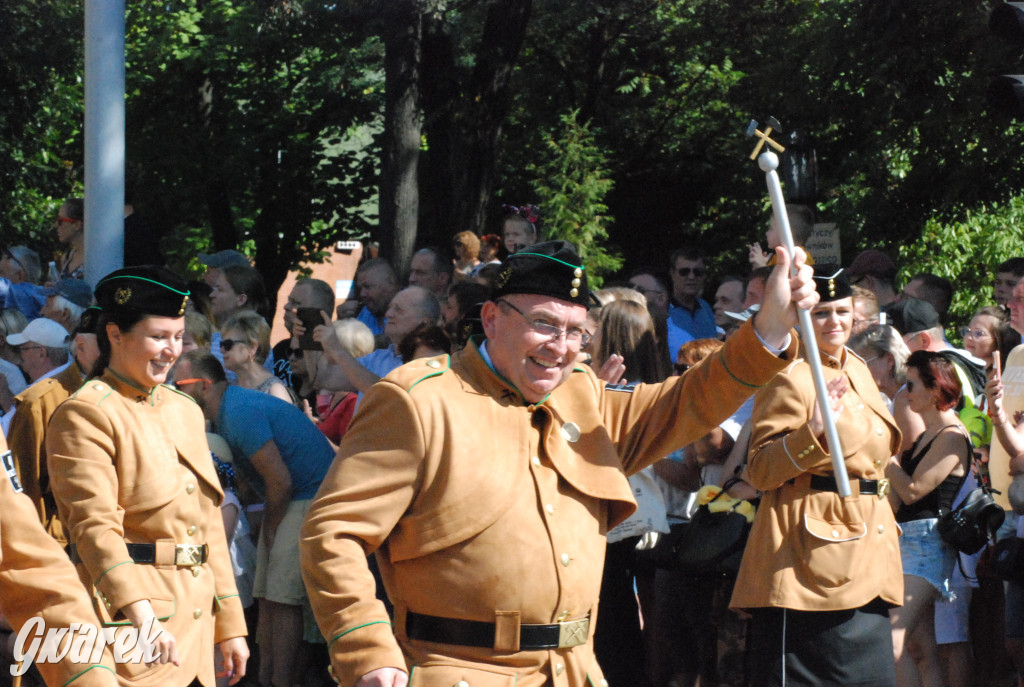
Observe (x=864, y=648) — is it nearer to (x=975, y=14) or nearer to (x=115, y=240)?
(x=115, y=240)

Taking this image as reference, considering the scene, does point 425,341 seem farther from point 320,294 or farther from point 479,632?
point 479,632

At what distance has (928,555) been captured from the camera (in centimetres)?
592

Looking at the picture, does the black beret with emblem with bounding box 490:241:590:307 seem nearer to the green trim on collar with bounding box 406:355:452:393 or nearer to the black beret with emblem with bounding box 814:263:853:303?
the green trim on collar with bounding box 406:355:452:393

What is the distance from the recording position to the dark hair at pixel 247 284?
8.76 m

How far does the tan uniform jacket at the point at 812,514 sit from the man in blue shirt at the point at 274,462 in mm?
2406

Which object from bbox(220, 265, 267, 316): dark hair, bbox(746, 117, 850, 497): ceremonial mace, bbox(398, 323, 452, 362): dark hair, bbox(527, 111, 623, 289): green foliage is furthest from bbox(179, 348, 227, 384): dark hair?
bbox(527, 111, 623, 289): green foliage

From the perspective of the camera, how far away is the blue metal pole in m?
7.97

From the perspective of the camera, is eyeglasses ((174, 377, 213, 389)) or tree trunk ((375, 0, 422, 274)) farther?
tree trunk ((375, 0, 422, 274))

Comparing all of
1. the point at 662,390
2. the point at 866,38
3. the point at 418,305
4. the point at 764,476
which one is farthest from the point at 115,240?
the point at 866,38

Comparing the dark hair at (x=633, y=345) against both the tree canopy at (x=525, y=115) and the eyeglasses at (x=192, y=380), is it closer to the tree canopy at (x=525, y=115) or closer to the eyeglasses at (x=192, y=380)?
the eyeglasses at (x=192, y=380)

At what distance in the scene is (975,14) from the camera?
10234 mm

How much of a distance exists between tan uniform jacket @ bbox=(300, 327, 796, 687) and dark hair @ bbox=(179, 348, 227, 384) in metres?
3.39

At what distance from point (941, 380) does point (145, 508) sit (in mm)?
3431
